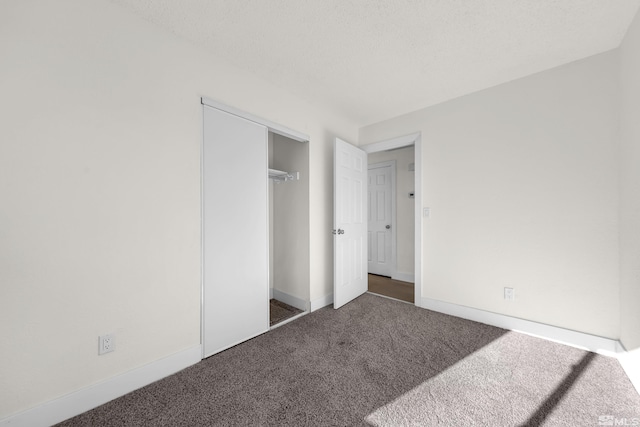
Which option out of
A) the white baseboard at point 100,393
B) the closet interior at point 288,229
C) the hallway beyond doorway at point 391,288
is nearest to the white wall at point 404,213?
the hallway beyond doorway at point 391,288

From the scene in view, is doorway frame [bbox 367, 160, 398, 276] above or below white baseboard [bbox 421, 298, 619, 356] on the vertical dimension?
above

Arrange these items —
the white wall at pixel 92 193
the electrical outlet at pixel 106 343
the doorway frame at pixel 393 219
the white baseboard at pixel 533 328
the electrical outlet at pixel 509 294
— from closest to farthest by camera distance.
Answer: the white wall at pixel 92 193, the electrical outlet at pixel 106 343, the white baseboard at pixel 533 328, the electrical outlet at pixel 509 294, the doorway frame at pixel 393 219

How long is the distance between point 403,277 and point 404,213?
3.71ft

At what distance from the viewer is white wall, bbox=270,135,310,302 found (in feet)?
9.64

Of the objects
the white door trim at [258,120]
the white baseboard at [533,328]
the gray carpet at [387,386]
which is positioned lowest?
the gray carpet at [387,386]

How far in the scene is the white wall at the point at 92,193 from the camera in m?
1.25

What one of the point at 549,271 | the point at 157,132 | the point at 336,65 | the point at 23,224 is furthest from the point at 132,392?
the point at 549,271

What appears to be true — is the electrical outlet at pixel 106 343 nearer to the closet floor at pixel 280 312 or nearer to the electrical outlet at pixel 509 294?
the closet floor at pixel 280 312

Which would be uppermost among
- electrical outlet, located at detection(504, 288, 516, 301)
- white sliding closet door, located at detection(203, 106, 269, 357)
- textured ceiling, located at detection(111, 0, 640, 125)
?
textured ceiling, located at detection(111, 0, 640, 125)

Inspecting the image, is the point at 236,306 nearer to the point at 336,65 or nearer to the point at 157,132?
the point at 157,132

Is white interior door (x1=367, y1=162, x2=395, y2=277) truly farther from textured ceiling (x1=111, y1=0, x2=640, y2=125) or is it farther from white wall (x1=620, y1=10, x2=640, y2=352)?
white wall (x1=620, y1=10, x2=640, y2=352)

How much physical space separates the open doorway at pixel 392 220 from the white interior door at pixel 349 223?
0.66 m

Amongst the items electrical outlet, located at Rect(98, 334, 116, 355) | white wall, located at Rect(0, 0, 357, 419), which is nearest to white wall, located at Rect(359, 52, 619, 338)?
white wall, located at Rect(0, 0, 357, 419)

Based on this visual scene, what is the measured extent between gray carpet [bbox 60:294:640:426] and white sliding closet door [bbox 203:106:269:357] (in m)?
0.22
